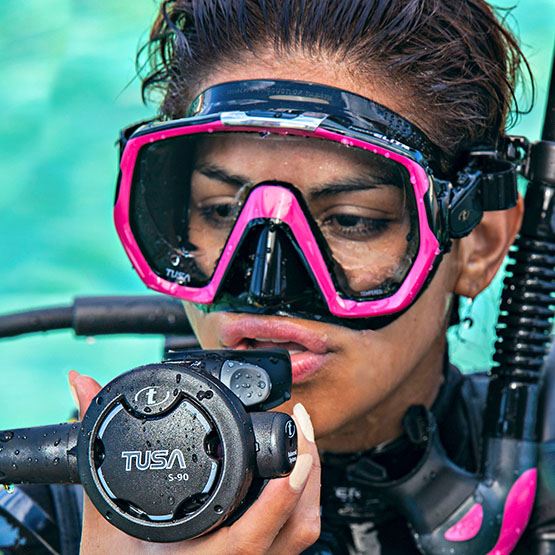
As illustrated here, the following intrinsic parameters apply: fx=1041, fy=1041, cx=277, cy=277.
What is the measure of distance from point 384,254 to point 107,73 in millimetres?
4640

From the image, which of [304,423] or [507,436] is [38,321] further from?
[304,423]

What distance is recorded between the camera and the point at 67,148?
6.33 m

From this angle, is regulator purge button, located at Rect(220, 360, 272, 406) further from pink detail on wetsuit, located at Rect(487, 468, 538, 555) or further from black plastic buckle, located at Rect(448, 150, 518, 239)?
pink detail on wetsuit, located at Rect(487, 468, 538, 555)

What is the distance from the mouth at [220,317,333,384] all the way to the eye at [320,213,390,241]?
7.9 inches

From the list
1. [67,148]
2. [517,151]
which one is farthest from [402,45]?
[67,148]

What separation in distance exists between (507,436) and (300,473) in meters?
0.86

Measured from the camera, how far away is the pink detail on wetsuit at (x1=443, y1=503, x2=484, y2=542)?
198 cm

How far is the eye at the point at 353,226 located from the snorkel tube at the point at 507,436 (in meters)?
0.37

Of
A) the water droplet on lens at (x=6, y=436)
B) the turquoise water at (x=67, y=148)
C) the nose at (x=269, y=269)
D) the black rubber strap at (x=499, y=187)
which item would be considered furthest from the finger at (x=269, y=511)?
the turquoise water at (x=67, y=148)

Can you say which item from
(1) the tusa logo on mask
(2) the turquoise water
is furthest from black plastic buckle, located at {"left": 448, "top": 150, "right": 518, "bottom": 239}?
(2) the turquoise water

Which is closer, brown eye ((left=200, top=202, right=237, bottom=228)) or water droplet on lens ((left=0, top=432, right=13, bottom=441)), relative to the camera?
water droplet on lens ((left=0, top=432, right=13, bottom=441))

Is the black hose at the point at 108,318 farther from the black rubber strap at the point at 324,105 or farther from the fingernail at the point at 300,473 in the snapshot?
the fingernail at the point at 300,473

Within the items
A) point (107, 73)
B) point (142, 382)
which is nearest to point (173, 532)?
point (142, 382)

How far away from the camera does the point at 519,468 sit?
2037 millimetres
